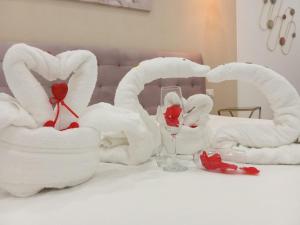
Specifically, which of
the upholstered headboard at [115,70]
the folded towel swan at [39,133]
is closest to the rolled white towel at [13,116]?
the folded towel swan at [39,133]

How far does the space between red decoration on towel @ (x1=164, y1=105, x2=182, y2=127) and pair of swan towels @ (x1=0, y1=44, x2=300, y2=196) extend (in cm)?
8

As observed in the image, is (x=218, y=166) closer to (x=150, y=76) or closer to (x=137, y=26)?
(x=150, y=76)

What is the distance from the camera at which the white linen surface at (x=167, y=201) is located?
66 cm

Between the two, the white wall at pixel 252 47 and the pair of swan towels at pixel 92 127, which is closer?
the pair of swan towels at pixel 92 127

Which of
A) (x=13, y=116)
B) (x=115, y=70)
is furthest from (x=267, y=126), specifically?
(x=115, y=70)

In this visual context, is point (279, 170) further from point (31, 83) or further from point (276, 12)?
point (276, 12)

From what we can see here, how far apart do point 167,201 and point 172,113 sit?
1.08 ft

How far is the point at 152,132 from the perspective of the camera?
1.12 m

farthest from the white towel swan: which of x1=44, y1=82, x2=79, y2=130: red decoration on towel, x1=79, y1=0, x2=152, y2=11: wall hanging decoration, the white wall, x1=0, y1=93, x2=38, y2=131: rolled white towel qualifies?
the white wall

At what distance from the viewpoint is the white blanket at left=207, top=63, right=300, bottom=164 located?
1.13m

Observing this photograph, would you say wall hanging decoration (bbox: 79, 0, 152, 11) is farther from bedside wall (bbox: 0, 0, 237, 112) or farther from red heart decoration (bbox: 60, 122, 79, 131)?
red heart decoration (bbox: 60, 122, 79, 131)

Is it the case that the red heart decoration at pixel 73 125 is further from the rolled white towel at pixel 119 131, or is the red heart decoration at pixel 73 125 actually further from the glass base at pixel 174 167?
the glass base at pixel 174 167

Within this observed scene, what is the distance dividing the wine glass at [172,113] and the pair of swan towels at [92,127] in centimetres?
7

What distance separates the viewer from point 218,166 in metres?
0.99
